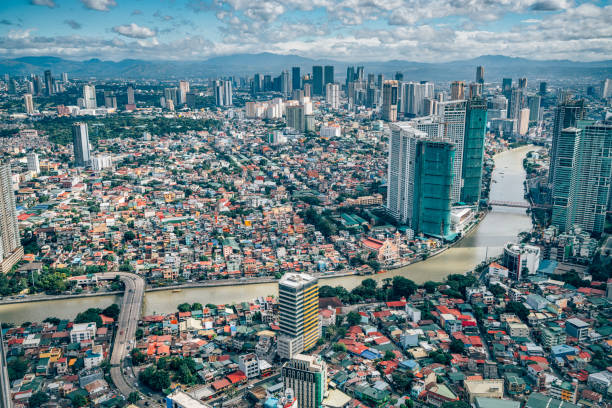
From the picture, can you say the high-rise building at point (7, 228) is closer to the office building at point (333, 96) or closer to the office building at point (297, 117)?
the office building at point (297, 117)

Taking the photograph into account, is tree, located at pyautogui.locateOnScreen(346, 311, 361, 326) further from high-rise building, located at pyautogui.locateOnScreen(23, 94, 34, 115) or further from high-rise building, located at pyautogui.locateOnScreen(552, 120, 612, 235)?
high-rise building, located at pyautogui.locateOnScreen(23, 94, 34, 115)

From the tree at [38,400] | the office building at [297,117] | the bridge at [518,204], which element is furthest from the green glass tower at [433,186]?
the office building at [297,117]

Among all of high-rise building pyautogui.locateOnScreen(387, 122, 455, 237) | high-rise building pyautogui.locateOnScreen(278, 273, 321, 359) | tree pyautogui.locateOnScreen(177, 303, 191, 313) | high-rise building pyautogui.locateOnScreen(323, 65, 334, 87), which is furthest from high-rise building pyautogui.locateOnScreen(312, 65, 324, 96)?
high-rise building pyautogui.locateOnScreen(278, 273, 321, 359)

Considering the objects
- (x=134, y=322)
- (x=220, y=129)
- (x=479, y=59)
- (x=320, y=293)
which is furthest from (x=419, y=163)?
(x=479, y=59)

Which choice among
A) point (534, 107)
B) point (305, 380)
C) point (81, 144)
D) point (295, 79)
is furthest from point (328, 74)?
point (305, 380)

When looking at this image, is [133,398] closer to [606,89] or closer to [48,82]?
[48,82]
